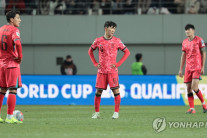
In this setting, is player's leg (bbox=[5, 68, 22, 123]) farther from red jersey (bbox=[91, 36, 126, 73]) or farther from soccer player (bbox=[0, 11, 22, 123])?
red jersey (bbox=[91, 36, 126, 73])

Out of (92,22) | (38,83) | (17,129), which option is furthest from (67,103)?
(17,129)

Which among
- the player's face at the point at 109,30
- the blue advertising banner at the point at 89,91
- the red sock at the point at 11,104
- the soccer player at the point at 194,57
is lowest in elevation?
the blue advertising banner at the point at 89,91

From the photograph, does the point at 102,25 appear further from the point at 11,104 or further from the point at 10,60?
the point at 11,104

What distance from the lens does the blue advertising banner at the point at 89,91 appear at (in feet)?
65.7

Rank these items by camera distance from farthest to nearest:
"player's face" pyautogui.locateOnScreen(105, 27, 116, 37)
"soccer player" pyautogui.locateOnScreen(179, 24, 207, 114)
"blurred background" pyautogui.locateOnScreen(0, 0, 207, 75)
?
1. "blurred background" pyautogui.locateOnScreen(0, 0, 207, 75)
2. "soccer player" pyautogui.locateOnScreen(179, 24, 207, 114)
3. "player's face" pyautogui.locateOnScreen(105, 27, 116, 37)

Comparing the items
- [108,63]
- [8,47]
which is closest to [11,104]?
[8,47]

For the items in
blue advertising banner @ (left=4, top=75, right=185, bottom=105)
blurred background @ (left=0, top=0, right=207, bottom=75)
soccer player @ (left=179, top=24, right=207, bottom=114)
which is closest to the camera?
soccer player @ (left=179, top=24, right=207, bottom=114)

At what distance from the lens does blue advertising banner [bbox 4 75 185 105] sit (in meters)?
20.0

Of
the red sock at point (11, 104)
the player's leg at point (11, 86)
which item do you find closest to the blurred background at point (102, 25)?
the player's leg at point (11, 86)

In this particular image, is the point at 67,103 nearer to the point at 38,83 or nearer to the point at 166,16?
the point at 38,83

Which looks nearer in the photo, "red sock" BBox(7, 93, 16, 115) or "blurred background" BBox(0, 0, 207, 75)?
"red sock" BBox(7, 93, 16, 115)

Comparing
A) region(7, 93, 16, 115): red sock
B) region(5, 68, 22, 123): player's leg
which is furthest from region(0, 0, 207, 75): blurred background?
region(7, 93, 16, 115): red sock

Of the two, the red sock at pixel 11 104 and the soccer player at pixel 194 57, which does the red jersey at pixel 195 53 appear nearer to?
the soccer player at pixel 194 57

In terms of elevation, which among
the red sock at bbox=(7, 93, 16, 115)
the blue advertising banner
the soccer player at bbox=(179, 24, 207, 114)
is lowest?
the blue advertising banner
